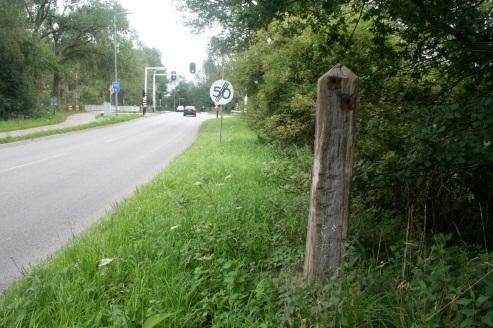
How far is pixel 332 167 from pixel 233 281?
1182mm

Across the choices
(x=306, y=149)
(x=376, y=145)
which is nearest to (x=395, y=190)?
(x=376, y=145)

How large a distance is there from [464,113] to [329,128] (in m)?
1.21

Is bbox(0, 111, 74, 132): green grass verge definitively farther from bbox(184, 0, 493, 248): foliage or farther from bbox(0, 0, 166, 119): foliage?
bbox(184, 0, 493, 248): foliage

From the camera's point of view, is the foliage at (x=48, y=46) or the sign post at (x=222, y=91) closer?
the sign post at (x=222, y=91)

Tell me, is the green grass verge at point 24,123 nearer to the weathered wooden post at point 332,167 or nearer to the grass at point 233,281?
the grass at point 233,281

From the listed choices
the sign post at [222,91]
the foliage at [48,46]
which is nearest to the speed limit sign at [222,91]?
the sign post at [222,91]

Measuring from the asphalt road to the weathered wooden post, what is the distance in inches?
121

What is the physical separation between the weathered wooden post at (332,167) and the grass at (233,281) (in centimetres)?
20

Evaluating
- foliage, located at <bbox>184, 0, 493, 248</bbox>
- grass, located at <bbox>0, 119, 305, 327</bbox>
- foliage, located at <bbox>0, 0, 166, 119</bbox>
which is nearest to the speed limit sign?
grass, located at <bbox>0, 119, 305, 327</bbox>

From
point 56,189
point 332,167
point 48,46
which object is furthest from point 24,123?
point 332,167

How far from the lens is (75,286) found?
338 centimetres

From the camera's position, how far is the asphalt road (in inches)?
210

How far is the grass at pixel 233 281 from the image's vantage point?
2584 millimetres

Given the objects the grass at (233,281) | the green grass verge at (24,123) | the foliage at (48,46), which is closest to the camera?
the grass at (233,281)
